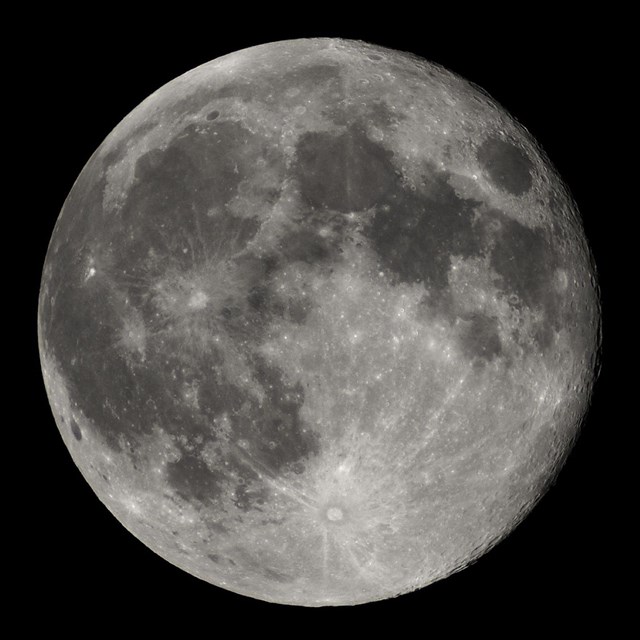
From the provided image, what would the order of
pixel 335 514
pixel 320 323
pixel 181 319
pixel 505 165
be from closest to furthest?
1. pixel 320 323
2. pixel 181 319
3. pixel 335 514
4. pixel 505 165

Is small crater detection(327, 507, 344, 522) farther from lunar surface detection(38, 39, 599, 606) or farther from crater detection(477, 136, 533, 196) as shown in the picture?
crater detection(477, 136, 533, 196)

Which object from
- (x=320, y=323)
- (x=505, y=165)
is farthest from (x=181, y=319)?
(x=505, y=165)

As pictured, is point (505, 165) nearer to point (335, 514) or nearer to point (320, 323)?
point (320, 323)

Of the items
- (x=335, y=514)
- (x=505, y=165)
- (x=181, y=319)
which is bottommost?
(x=335, y=514)

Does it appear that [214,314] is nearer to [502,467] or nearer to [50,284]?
[50,284]

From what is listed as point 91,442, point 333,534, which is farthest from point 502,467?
point 91,442

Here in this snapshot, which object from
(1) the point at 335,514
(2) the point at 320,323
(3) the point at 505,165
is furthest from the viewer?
(3) the point at 505,165

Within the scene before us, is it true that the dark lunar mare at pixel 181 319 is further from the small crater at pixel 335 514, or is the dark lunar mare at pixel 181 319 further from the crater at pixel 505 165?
the crater at pixel 505 165

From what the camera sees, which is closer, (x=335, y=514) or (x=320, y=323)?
(x=320, y=323)

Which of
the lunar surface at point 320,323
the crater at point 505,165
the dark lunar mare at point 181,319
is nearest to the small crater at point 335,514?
the lunar surface at point 320,323
